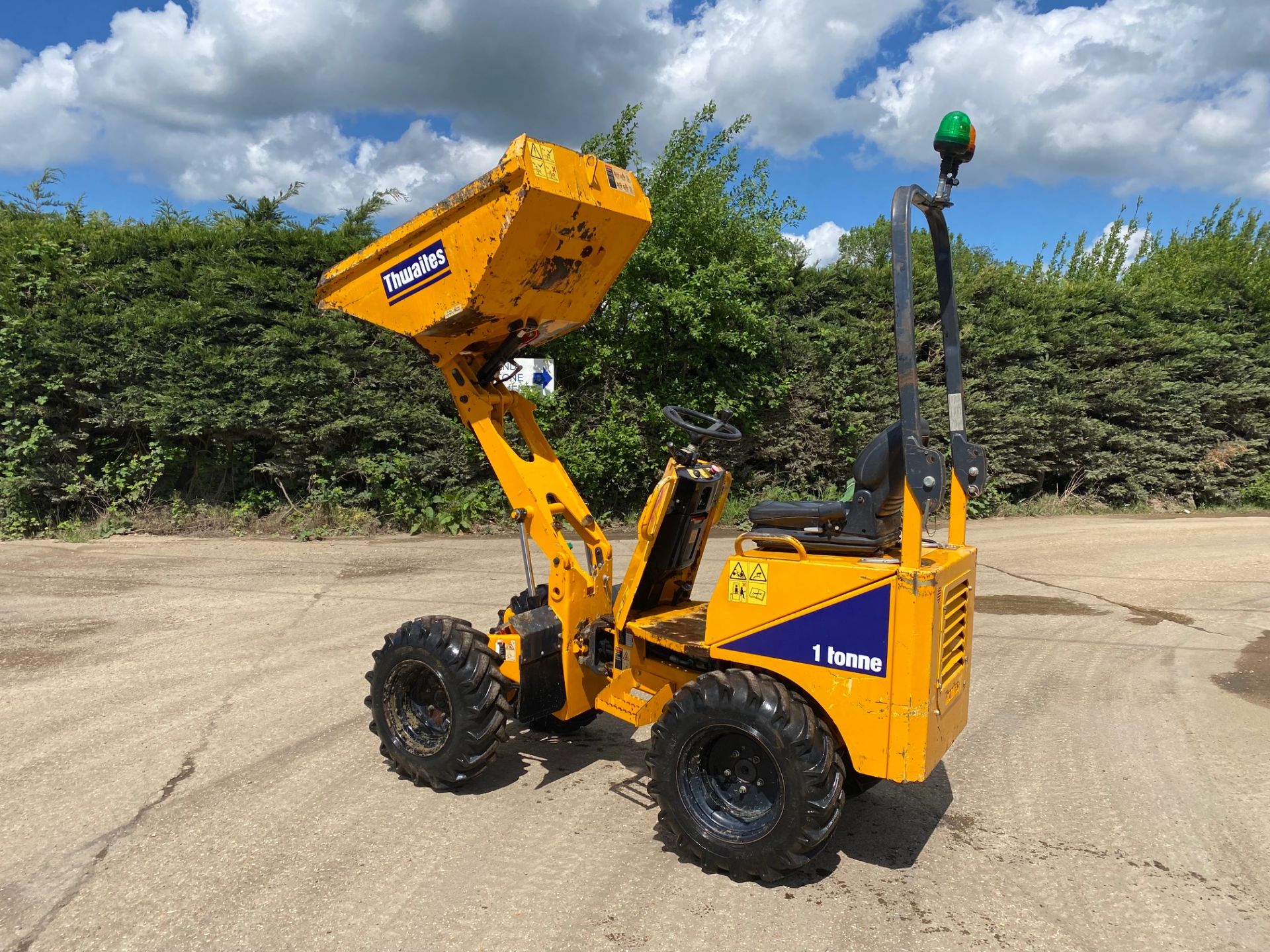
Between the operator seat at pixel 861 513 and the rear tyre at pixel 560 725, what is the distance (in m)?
1.87

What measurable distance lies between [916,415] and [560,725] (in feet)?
9.33

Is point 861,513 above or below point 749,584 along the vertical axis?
above

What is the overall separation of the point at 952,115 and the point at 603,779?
3.36m

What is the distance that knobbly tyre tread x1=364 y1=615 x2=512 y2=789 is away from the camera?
12.7ft

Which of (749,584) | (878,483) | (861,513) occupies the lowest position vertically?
(749,584)

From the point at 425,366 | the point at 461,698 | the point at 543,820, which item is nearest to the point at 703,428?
the point at 461,698

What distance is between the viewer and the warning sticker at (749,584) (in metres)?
3.36

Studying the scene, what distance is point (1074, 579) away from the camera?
9.11 m

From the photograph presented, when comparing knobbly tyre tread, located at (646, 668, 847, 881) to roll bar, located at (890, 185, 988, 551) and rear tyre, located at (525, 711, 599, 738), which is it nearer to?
roll bar, located at (890, 185, 988, 551)

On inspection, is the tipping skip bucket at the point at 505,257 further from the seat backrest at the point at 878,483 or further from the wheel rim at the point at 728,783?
the wheel rim at the point at 728,783

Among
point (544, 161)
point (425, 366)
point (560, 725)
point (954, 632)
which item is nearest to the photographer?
point (954, 632)

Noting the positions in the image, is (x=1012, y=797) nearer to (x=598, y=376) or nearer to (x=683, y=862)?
(x=683, y=862)

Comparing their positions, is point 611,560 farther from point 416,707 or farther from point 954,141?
point 954,141

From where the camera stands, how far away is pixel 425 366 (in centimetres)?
1102
